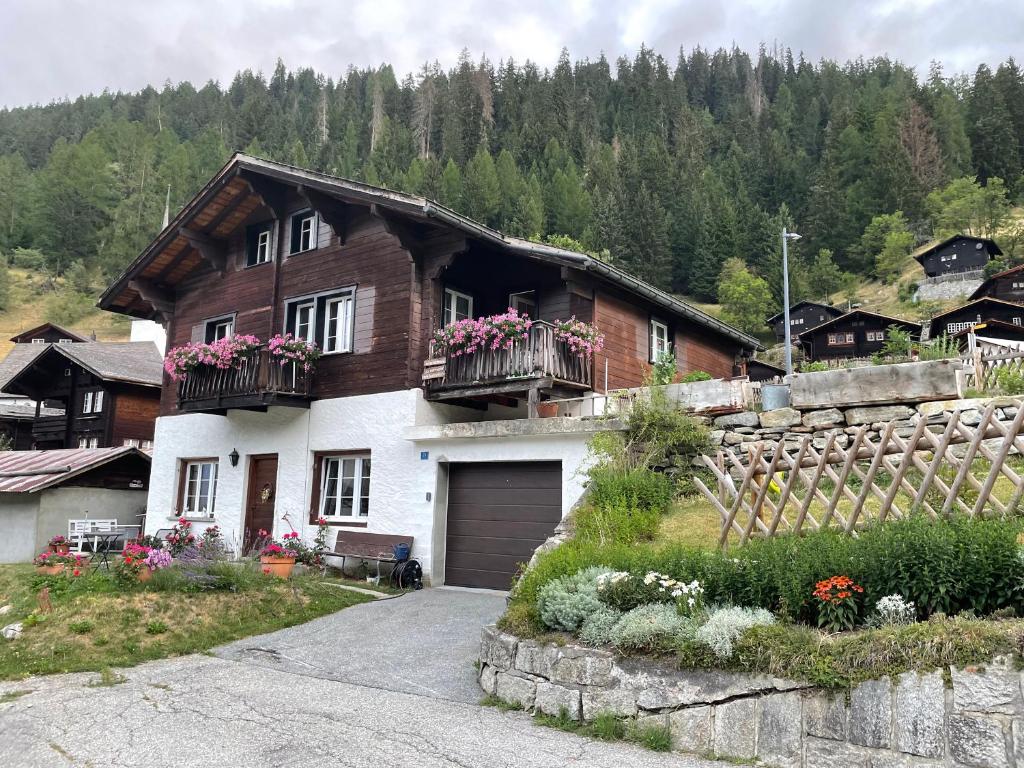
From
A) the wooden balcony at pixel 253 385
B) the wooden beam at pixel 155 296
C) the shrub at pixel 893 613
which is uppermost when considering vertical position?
the wooden beam at pixel 155 296

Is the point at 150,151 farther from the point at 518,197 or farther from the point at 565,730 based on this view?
the point at 565,730

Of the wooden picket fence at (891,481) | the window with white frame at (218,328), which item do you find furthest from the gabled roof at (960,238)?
the wooden picket fence at (891,481)

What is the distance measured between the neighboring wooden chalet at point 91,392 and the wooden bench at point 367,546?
46.8 feet

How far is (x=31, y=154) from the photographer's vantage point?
3794 inches

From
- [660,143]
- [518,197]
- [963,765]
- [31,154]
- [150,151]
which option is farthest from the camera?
[31,154]

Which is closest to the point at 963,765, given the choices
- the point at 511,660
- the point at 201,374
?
the point at 511,660

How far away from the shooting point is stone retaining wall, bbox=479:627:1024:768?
4.45m

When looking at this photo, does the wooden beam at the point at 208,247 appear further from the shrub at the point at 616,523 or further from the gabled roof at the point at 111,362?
the shrub at the point at 616,523

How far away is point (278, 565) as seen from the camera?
1227 cm

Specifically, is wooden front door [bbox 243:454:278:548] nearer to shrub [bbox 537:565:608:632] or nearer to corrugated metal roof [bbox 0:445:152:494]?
corrugated metal roof [bbox 0:445:152:494]

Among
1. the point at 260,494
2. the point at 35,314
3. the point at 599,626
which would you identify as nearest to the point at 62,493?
the point at 260,494

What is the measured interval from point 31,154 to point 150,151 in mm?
27273

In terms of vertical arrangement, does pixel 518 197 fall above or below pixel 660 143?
below

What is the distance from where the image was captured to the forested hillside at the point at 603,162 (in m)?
71.0
